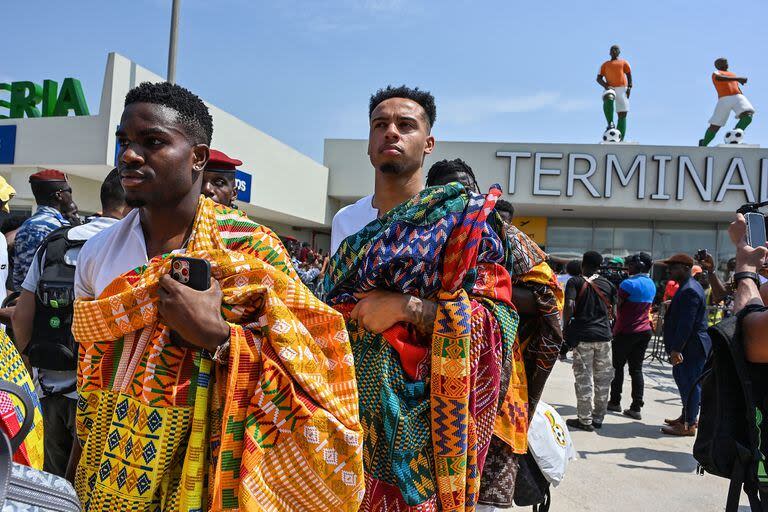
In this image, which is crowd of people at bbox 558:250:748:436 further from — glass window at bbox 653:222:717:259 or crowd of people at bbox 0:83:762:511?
glass window at bbox 653:222:717:259

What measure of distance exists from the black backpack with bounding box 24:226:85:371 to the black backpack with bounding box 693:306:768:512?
8.19 feet

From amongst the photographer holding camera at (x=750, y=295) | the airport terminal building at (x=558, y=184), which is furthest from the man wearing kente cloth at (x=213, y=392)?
the airport terminal building at (x=558, y=184)

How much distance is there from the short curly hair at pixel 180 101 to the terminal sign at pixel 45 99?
10.4m

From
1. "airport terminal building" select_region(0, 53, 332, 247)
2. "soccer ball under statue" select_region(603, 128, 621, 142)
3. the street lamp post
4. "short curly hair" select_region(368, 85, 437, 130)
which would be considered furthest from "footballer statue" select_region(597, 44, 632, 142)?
"short curly hair" select_region(368, 85, 437, 130)

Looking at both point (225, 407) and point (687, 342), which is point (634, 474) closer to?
point (687, 342)

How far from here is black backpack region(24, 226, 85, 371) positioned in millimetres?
2398

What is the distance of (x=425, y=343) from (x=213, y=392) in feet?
2.30

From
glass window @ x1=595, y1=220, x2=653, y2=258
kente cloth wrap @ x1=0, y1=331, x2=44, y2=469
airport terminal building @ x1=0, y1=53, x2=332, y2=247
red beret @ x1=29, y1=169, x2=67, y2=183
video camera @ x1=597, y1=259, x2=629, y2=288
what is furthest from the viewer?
glass window @ x1=595, y1=220, x2=653, y2=258

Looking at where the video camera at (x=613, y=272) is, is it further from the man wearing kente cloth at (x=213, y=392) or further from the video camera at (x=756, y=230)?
the man wearing kente cloth at (x=213, y=392)

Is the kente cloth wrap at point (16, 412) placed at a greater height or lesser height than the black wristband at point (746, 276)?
lesser

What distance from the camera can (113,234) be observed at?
67.4 inches

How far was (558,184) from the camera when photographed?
15.8 m

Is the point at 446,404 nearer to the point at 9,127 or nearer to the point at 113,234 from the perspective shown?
the point at 113,234

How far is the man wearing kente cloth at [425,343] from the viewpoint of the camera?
171 centimetres
